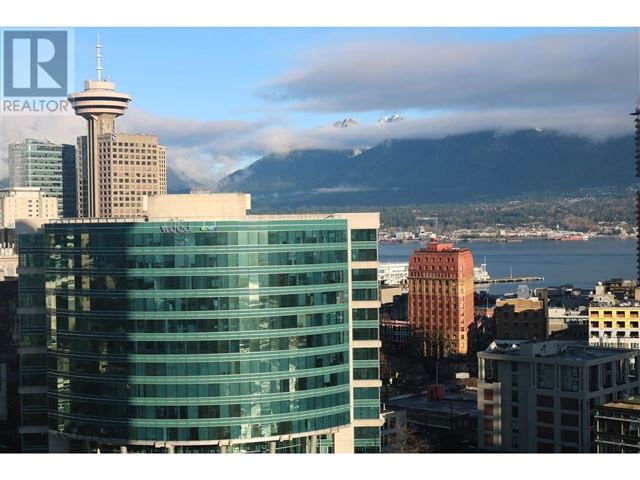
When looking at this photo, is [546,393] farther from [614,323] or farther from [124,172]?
[124,172]

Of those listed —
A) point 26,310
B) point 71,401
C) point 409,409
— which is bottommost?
point 409,409

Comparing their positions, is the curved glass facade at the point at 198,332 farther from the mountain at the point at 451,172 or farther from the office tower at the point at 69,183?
the mountain at the point at 451,172

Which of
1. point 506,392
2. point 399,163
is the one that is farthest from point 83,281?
point 399,163

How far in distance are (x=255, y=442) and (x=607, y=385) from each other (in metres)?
5.91

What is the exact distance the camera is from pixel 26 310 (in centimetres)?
1403

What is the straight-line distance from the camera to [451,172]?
554 feet

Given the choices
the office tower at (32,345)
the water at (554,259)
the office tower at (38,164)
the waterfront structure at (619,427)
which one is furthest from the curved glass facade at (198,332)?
the office tower at (38,164)

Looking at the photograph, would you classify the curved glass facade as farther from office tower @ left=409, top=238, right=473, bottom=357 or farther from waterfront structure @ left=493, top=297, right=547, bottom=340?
office tower @ left=409, top=238, right=473, bottom=357

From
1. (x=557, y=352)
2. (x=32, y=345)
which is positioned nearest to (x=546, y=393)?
(x=557, y=352)

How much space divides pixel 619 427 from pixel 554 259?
8704cm

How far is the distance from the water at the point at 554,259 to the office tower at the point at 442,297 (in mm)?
24553

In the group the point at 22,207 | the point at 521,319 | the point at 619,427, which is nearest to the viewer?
the point at 619,427

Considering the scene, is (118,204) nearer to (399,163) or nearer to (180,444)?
(180,444)

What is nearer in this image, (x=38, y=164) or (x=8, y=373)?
(x=8, y=373)
